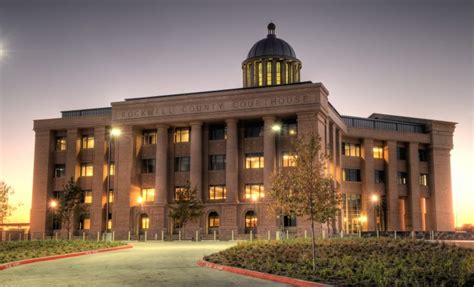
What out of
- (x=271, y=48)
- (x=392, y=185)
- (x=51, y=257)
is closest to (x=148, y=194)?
(x=271, y=48)

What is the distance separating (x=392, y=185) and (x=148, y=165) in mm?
35117

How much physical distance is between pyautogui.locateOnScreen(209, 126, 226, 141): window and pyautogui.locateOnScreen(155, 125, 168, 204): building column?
555 centimetres

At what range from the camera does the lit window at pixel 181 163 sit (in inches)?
2741

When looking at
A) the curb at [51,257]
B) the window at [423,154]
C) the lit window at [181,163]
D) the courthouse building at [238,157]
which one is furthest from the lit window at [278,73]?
the curb at [51,257]

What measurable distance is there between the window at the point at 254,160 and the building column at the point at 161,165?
1003 centimetres

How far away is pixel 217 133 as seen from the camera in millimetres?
69312

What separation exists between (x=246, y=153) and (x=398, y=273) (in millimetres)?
46466

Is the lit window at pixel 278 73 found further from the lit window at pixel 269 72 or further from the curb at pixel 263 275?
the curb at pixel 263 275

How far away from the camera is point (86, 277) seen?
21.2m

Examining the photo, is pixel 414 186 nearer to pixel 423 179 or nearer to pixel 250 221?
pixel 423 179

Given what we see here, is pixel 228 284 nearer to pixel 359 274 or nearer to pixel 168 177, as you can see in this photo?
pixel 359 274

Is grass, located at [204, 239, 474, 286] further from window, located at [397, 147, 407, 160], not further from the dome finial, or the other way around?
the dome finial

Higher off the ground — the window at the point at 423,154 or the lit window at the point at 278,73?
the lit window at the point at 278,73

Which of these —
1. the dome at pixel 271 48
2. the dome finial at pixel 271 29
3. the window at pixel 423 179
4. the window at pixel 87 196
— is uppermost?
the dome finial at pixel 271 29
